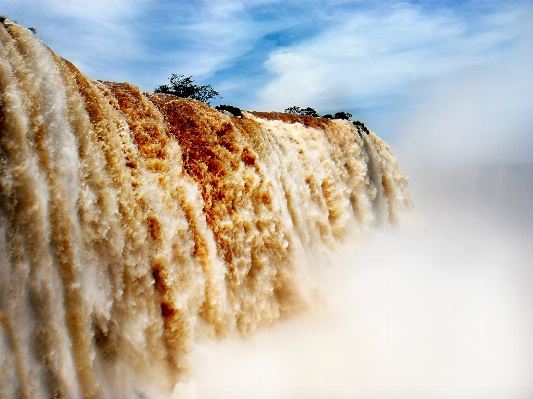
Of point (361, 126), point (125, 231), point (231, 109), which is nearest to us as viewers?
point (125, 231)

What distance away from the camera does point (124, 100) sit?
16.7 ft

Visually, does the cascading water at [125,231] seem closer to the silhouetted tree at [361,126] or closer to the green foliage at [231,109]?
the green foliage at [231,109]

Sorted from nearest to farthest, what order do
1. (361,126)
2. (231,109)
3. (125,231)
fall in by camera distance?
(125,231), (231,109), (361,126)

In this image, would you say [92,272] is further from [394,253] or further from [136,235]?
[394,253]

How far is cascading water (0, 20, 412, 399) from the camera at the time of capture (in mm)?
3145

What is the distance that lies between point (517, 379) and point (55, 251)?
695cm

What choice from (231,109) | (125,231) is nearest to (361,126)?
(231,109)

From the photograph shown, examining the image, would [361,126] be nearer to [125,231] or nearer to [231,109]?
[231,109]

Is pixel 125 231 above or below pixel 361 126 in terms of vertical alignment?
below

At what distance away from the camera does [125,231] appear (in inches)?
161

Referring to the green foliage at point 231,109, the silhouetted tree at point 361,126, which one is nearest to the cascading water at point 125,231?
the green foliage at point 231,109

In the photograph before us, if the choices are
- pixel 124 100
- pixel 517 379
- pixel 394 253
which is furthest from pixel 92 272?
pixel 394 253

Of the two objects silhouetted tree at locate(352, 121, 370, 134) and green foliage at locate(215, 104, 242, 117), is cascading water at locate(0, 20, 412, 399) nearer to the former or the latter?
green foliage at locate(215, 104, 242, 117)

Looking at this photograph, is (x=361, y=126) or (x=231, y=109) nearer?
(x=231, y=109)
